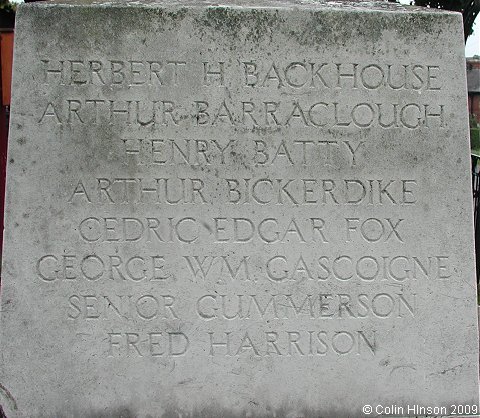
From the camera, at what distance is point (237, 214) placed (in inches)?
131

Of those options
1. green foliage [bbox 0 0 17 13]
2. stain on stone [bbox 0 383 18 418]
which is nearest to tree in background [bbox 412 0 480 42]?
green foliage [bbox 0 0 17 13]

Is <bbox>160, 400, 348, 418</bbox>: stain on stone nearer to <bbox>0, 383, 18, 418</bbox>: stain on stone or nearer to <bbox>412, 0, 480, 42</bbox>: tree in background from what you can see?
<bbox>0, 383, 18, 418</bbox>: stain on stone

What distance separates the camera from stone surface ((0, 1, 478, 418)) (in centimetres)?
326

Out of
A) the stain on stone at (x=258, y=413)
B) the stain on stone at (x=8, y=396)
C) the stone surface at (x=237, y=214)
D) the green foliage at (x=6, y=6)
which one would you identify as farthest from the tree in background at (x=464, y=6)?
the stain on stone at (x=8, y=396)

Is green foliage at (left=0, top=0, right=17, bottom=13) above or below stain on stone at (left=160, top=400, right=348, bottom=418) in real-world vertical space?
above

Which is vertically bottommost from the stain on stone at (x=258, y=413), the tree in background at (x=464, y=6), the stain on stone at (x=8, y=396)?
the stain on stone at (x=258, y=413)

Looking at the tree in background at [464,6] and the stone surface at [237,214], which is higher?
the tree in background at [464,6]

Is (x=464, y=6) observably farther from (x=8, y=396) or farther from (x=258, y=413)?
(x=8, y=396)

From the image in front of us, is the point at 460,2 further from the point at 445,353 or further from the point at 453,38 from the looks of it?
the point at 445,353

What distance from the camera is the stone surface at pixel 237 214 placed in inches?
128

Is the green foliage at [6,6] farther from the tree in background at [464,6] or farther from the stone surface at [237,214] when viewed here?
the tree in background at [464,6]

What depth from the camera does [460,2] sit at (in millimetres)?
10344

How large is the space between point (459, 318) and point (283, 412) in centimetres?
103

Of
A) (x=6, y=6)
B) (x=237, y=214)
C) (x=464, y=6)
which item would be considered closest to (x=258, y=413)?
(x=237, y=214)
